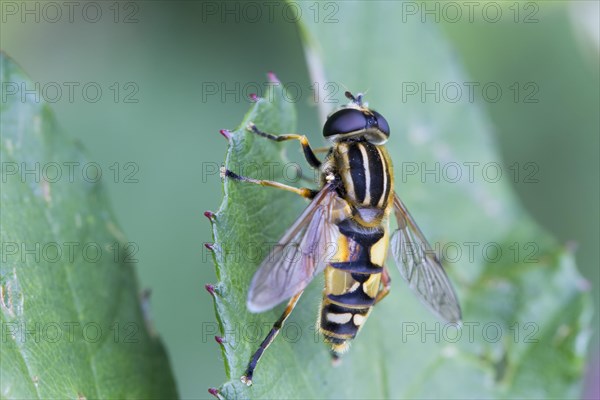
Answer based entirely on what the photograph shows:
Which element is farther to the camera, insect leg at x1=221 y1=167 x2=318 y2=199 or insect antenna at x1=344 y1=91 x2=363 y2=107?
insect antenna at x1=344 y1=91 x2=363 y2=107

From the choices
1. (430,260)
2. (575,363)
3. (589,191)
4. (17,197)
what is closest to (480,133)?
(430,260)

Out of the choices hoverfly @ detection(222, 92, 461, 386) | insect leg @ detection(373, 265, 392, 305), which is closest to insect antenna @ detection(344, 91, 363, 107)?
hoverfly @ detection(222, 92, 461, 386)

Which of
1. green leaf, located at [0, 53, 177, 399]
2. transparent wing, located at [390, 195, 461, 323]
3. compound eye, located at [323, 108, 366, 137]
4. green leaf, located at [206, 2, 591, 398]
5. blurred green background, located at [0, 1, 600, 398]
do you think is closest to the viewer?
green leaf, located at [0, 53, 177, 399]

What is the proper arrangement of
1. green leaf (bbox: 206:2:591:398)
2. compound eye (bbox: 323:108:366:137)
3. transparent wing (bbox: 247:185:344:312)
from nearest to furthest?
1. transparent wing (bbox: 247:185:344:312)
2. green leaf (bbox: 206:2:591:398)
3. compound eye (bbox: 323:108:366:137)

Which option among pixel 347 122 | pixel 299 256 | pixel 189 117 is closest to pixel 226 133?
pixel 299 256

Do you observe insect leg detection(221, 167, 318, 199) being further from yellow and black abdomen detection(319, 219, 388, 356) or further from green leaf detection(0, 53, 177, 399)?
green leaf detection(0, 53, 177, 399)

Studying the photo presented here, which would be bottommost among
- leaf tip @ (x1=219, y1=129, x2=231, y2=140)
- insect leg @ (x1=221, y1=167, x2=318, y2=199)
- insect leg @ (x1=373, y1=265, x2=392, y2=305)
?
insect leg @ (x1=373, y1=265, x2=392, y2=305)

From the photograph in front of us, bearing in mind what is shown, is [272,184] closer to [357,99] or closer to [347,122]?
[347,122]
